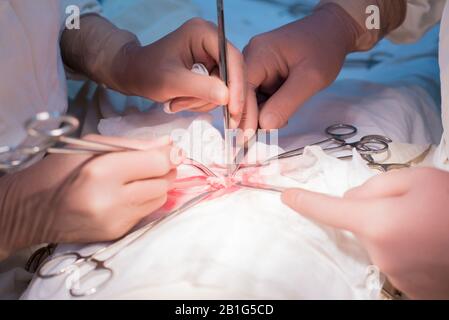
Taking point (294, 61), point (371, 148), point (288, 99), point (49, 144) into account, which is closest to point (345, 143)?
point (371, 148)

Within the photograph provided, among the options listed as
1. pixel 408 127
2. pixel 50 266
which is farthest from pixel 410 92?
pixel 50 266

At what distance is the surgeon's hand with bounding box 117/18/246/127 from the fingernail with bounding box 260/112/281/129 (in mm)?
89

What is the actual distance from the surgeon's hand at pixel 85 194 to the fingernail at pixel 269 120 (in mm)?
337

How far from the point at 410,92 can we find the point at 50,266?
1089mm

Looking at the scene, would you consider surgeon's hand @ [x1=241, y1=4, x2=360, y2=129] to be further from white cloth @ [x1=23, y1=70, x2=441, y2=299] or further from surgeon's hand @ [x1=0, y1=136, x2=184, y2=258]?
surgeon's hand @ [x1=0, y1=136, x2=184, y2=258]

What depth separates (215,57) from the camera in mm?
1312

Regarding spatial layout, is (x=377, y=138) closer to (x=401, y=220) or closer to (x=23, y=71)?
(x=401, y=220)

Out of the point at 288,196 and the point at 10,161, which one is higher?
the point at 10,161

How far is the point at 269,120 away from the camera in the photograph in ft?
4.16

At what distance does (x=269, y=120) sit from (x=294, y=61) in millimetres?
231

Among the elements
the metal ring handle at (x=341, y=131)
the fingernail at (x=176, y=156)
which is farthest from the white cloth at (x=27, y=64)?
the metal ring handle at (x=341, y=131)

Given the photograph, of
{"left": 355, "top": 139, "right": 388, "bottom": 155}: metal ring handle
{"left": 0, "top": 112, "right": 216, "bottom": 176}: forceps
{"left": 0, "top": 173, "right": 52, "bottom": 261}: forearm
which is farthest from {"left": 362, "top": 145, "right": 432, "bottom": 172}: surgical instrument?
{"left": 0, "top": 173, "right": 52, "bottom": 261}: forearm

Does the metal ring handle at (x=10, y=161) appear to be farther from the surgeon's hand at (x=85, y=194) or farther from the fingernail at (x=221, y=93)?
the fingernail at (x=221, y=93)

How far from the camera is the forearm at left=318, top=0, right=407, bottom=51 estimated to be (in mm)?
1486
